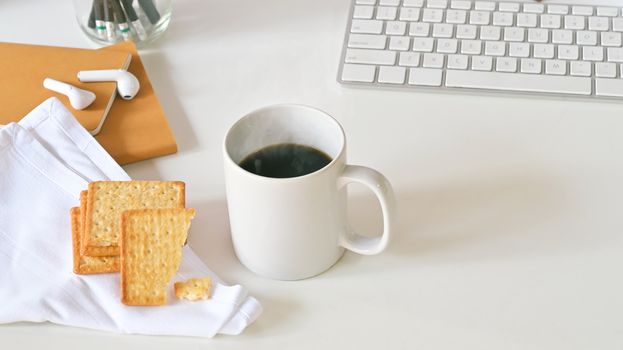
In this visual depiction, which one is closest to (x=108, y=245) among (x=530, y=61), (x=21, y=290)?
(x=21, y=290)

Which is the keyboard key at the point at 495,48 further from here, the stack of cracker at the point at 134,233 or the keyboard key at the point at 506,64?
the stack of cracker at the point at 134,233

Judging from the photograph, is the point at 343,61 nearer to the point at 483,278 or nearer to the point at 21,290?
the point at 483,278

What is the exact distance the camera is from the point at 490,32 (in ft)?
3.47

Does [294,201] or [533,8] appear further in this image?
[533,8]

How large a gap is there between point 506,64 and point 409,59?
12 centimetres

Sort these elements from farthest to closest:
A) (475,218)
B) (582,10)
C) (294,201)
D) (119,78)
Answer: (582,10) < (119,78) < (475,218) < (294,201)

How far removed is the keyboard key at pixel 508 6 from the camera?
3.59 ft

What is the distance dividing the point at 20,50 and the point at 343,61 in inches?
15.8

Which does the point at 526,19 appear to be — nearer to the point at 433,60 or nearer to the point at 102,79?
the point at 433,60

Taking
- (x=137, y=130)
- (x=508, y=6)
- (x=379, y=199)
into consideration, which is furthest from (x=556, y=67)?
(x=137, y=130)

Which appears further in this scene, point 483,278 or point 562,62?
point 562,62

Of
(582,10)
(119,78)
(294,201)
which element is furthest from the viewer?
(582,10)

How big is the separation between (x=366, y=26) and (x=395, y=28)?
0.12 ft

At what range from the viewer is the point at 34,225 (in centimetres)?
82
